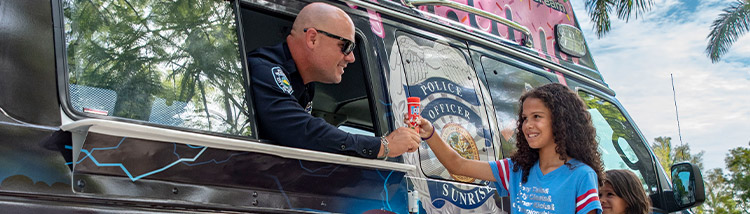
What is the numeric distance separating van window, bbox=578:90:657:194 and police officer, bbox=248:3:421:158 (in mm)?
2220

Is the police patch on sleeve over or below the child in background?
over

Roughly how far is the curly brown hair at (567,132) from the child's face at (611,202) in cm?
65

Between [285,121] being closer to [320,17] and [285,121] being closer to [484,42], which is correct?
[320,17]

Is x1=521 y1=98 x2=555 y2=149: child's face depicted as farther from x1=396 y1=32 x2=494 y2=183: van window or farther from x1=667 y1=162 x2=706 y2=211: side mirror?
x1=667 y1=162 x2=706 y2=211: side mirror

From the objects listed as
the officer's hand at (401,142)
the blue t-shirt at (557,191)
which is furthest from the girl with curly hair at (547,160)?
the officer's hand at (401,142)

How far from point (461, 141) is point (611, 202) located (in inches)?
34.9

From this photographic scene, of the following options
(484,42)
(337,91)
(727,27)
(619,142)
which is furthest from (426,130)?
(727,27)

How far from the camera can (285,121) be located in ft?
7.77

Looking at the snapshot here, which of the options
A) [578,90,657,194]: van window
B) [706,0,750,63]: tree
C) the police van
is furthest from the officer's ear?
[706,0,750,63]: tree

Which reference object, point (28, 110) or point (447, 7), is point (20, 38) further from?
point (447, 7)

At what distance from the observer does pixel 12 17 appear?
1.78 metres

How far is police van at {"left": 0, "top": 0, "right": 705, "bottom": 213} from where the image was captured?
5.82 feet

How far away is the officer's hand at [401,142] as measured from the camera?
8.66 ft

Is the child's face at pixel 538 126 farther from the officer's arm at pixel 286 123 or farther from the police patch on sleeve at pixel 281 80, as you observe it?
the police patch on sleeve at pixel 281 80
